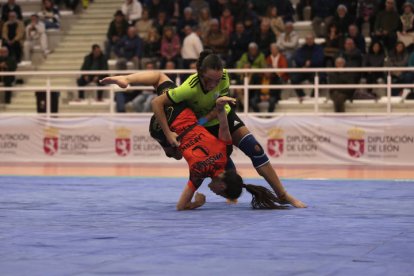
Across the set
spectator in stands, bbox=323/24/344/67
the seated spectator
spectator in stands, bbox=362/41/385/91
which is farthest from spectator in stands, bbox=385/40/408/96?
the seated spectator

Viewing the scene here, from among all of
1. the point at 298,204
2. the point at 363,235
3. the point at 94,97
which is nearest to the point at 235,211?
the point at 298,204

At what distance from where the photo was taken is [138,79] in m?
10.0

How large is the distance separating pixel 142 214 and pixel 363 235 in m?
2.51

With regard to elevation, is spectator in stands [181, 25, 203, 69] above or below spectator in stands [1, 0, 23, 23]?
below

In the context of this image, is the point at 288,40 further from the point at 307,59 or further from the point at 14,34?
the point at 14,34

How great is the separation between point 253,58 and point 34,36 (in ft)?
22.3

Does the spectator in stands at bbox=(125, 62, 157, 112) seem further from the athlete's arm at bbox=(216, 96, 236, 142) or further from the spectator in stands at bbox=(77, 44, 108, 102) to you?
the athlete's arm at bbox=(216, 96, 236, 142)

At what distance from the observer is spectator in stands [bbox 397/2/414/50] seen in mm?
18609

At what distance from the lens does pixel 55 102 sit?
765 inches

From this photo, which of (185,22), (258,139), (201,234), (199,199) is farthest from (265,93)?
(201,234)

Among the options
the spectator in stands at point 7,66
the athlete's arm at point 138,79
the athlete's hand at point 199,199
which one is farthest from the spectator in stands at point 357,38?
the athlete's hand at point 199,199

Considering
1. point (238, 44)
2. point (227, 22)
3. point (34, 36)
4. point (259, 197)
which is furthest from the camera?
point (34, 36)

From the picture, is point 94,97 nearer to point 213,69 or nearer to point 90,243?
point 213,69

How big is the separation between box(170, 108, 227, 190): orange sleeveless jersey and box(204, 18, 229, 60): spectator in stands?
410 inches
